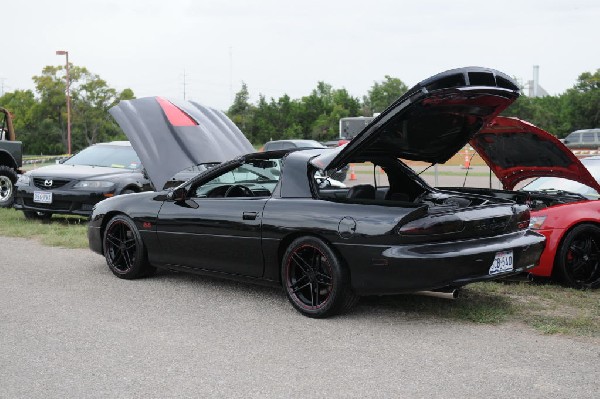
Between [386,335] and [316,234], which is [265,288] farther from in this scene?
[386,335]

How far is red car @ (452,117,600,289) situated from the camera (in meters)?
6.45

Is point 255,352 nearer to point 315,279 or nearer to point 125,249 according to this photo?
point 315,279

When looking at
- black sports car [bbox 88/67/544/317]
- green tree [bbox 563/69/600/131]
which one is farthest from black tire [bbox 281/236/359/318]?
green tree [bbox 563/69/600/131]

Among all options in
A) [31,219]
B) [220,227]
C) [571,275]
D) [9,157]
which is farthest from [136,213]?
[9,157]

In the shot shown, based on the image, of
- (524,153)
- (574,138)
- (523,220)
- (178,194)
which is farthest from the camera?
(574,138)

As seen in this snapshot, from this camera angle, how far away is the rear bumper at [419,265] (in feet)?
16.6

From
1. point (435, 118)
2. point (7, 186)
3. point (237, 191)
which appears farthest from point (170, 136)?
point (7, 186)

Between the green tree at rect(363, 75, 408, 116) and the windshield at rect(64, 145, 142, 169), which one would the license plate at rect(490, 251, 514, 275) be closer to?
the windshield at rect(64, 145, 142, 169)

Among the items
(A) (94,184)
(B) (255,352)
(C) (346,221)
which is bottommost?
(B) (255,352)

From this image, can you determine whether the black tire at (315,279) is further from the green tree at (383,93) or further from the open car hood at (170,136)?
the green tree at (383,93)

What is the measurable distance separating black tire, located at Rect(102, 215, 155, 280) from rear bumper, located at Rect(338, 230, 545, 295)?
8.40 ft

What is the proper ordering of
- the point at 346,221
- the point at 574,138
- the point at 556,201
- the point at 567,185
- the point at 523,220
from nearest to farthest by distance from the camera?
the point at 346,221
the point at 523,220
the point at 556,201
the point at 567,185
the point at 574,138

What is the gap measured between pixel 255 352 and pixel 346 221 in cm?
127

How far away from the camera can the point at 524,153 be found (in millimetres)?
7125
